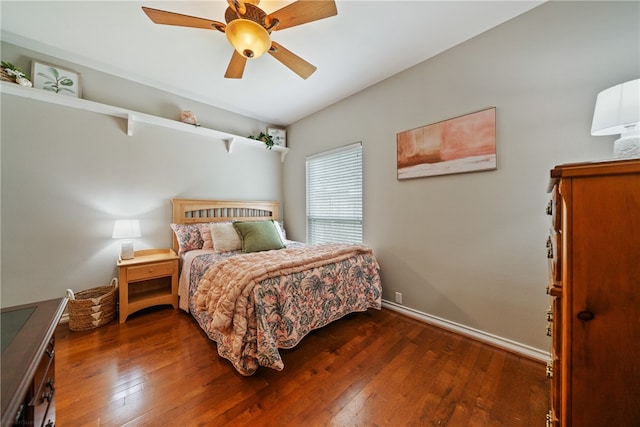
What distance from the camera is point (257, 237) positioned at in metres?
2.61

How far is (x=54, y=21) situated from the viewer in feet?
6.11

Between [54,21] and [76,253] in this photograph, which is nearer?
[54,21]

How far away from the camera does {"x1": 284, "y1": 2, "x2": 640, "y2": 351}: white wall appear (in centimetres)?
155

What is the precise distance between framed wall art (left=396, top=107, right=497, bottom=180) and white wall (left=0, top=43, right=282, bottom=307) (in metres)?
2.66

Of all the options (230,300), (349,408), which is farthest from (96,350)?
(349,408)

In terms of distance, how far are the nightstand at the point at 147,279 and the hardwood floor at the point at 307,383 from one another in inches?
12.6

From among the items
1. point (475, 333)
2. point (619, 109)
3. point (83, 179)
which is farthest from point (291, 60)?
point (475, 333)

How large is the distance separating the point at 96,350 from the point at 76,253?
3.66 feet

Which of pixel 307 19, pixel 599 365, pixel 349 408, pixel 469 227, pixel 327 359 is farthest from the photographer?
pixel 469 227

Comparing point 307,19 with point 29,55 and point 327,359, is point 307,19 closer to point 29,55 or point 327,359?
point 327,359

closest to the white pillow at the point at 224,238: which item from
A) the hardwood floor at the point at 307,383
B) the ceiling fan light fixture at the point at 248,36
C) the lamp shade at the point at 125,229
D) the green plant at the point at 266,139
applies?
the lamp shade at the point at 125,229

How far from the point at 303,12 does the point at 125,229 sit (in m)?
2.59

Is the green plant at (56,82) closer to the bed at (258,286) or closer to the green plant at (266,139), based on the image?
the bed at (258,286)

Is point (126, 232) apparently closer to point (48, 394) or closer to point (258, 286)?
point (258, 286)
